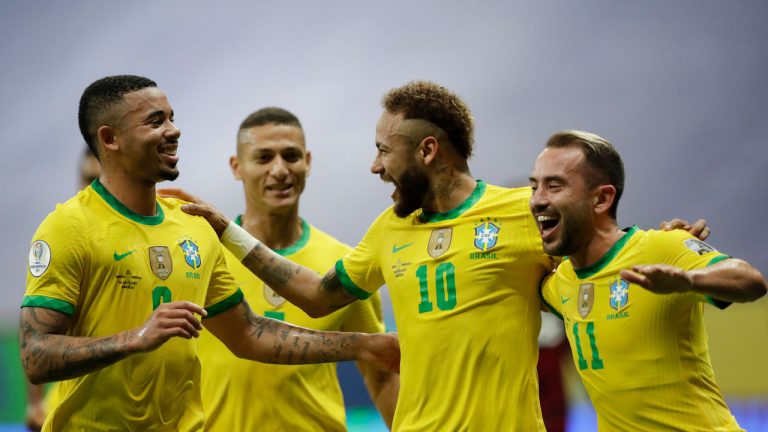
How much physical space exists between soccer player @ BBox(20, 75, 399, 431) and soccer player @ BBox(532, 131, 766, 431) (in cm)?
144

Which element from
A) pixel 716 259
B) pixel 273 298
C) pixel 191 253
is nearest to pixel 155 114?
pixel 191 253

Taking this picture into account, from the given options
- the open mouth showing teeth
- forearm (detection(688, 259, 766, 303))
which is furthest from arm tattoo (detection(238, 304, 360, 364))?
forearm (detection(688, 259, 766, 303))

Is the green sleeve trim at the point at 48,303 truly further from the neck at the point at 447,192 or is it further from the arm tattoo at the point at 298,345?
the neck at the point at 447,192

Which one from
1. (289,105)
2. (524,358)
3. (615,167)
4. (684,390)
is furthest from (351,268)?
(289,105)

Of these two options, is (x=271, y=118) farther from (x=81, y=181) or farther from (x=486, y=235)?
(x=486, y=235)

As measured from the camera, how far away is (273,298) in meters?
5.30

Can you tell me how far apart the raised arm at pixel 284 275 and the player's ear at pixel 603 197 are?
1314 mm

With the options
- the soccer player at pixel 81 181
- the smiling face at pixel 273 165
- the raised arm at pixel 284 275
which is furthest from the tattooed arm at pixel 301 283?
the soccer player at pixel 81 181

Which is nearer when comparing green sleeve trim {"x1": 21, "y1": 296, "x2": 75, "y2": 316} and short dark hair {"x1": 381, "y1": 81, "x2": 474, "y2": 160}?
green sleeve trim {"x1": 21, "y1": 296, "x2": 75, "y2": 316}

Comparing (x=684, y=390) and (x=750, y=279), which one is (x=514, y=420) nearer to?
(x=684, y=390)

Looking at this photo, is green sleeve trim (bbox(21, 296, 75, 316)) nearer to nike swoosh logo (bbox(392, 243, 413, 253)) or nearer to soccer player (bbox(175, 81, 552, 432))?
soccer player (bbox(175, 81, 552, 432))

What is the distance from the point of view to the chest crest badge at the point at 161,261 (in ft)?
13.0

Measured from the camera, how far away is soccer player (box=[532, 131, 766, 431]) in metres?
3.53

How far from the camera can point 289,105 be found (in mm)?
11430
